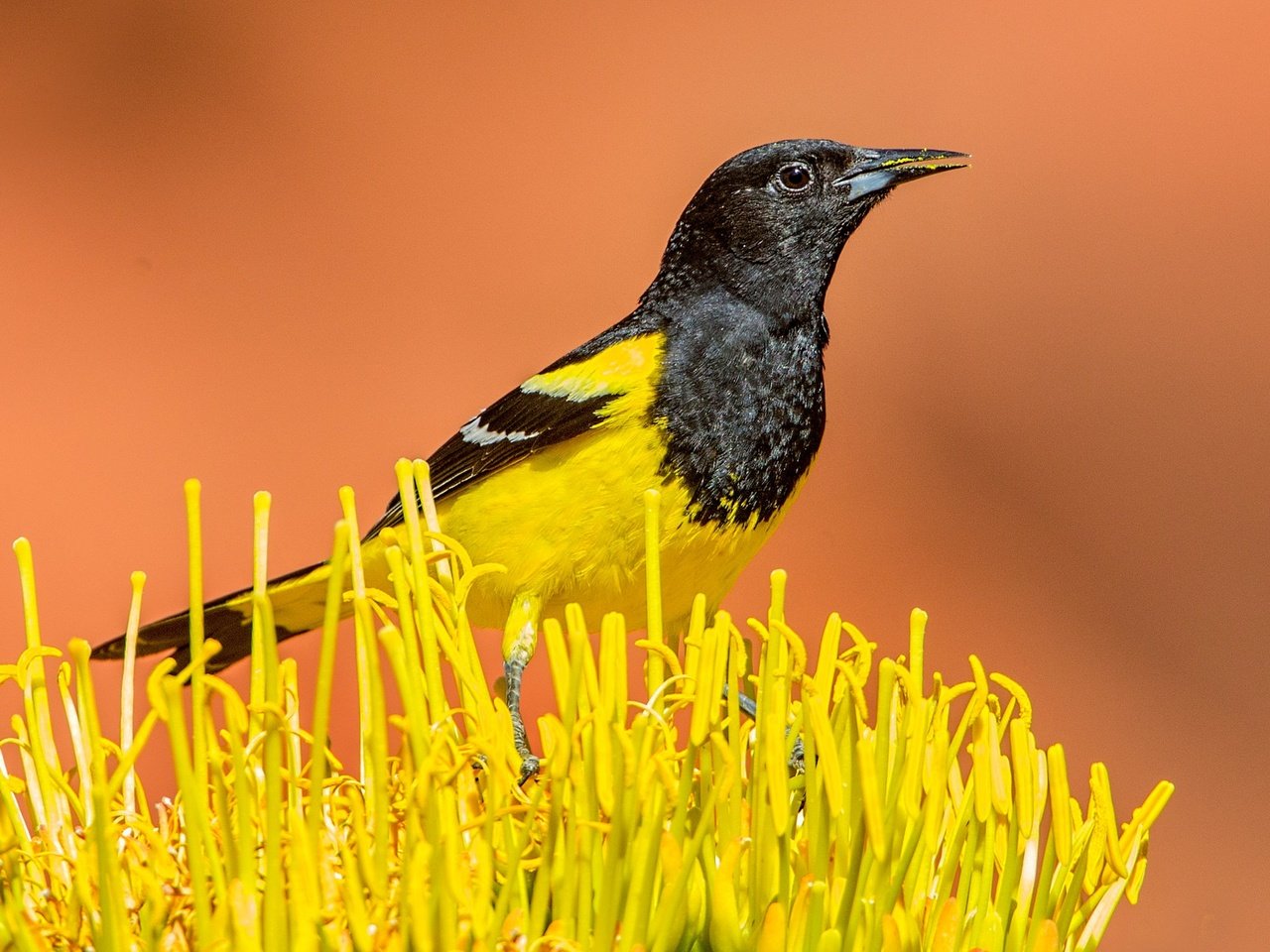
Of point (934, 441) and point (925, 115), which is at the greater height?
point (925, 115)

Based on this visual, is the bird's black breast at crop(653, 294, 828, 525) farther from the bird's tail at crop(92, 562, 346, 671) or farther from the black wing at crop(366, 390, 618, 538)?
the bird's tail at crop(92, 562, 346, 671)

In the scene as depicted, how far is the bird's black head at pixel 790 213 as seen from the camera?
243cm

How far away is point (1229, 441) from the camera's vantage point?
4.31 meters

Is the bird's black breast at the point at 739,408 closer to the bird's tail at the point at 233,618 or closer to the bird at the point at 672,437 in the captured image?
the bird at the point at 672,437

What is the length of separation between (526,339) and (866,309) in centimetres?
100

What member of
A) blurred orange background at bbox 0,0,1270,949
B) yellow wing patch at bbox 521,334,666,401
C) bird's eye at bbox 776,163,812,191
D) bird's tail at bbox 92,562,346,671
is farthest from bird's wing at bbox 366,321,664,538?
blurred orange background at bbox 0,0,1270,949

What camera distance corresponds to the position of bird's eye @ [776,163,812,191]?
2.47m

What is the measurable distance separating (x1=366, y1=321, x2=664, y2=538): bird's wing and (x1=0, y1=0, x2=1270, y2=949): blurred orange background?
1422 millimetres

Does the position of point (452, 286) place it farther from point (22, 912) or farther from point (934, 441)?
point (22, 912)

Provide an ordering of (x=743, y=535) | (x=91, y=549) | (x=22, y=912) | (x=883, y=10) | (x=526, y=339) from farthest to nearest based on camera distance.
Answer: (x=883, y=10) < (x=526, y=339) < (x=91, y=549) < (x=743, y=535) < (x=22, y=912)

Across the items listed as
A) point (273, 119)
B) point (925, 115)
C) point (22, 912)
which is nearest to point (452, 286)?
point (273, 119)

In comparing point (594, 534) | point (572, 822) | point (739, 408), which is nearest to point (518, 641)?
point (594, 534)

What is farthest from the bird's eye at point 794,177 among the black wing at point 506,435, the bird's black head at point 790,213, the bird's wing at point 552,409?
the black wing at point 506,435

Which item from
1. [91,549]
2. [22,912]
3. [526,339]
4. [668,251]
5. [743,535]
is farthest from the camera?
[526,339]
